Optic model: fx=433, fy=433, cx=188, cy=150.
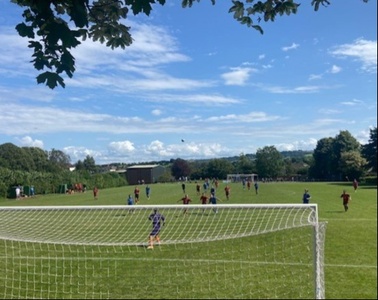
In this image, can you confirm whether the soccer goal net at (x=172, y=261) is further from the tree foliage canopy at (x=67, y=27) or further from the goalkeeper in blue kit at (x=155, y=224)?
the tree foliage canopy at (x=67, y=27)

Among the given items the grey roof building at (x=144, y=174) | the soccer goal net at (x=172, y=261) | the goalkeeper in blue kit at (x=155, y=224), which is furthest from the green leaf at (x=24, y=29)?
the grey roof building at (x=144, y=174)

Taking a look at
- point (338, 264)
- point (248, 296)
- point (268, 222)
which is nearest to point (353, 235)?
point (268, 222)

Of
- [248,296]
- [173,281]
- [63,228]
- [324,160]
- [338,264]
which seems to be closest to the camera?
[248,296]

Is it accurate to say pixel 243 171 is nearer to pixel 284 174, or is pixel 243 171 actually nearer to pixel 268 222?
pixel 284 174

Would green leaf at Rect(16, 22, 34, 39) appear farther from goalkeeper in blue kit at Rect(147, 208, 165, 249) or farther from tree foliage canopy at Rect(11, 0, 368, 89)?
goalkeeper in blue kit at Rect(147, 208, 165, 249)

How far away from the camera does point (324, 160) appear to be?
79938mm

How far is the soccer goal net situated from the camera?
862cm

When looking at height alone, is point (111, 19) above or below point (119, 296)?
above

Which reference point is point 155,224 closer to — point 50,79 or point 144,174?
point 50,79

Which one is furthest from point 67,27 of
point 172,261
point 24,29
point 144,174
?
point 144,174

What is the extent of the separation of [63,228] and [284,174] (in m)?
78.9

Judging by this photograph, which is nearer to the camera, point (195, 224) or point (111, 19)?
point (111, 19)

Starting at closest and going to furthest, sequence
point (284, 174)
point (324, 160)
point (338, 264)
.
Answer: point (338, 264), point (324, 160), point (284, 174)

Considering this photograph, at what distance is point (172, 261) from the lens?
1179 cm
